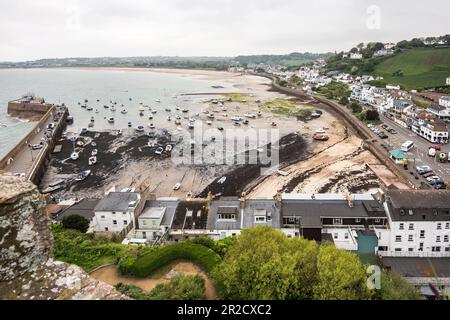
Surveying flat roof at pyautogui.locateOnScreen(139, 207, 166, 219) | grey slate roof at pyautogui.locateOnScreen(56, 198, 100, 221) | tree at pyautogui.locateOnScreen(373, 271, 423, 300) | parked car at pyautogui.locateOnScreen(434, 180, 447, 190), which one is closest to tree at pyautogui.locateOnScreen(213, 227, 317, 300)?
tree at pyautogui.locateOnScreen(373, 271, 423, 300)

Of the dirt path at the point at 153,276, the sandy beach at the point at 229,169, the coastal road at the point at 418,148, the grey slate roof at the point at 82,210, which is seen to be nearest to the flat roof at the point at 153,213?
the sandy beach at the point at 229,169

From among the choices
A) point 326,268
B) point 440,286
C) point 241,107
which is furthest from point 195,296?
point 241,107

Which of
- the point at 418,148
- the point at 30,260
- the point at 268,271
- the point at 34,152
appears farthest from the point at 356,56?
the point at 30,260

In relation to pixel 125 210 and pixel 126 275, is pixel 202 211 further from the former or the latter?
pixel 126 275

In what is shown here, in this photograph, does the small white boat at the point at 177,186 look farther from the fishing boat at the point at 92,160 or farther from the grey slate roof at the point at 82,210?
the fishing boat at the point at 92,160

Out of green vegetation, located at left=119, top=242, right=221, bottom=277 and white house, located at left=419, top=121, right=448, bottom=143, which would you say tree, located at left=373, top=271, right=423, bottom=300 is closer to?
green vegetation, located at left=119, top=242, right=221, bottom=277

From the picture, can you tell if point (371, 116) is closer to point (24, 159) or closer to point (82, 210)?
point (82, 210)
